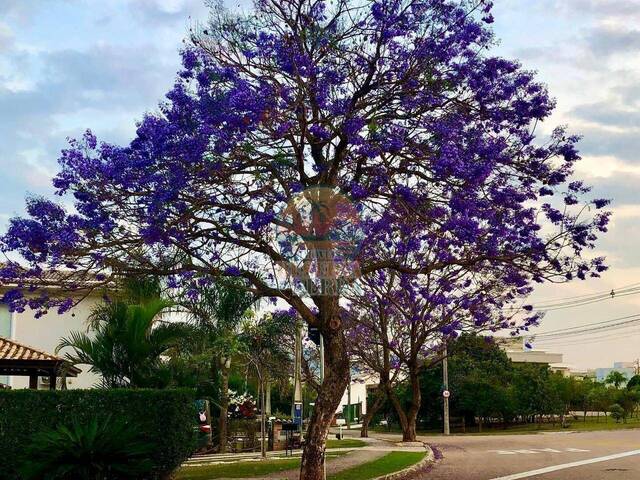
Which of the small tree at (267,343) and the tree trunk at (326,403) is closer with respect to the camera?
the tree trunk at (326,403)

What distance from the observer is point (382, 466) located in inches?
789

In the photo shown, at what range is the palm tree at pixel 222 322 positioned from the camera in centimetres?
2370

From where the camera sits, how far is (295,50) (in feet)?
47.2

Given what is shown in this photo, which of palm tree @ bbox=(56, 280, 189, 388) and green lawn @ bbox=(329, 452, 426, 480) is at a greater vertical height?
palm tree @ bbox=(56, 280, 189, 388)

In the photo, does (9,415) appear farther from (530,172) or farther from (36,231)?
(530,172)

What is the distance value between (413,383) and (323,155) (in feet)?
70.0

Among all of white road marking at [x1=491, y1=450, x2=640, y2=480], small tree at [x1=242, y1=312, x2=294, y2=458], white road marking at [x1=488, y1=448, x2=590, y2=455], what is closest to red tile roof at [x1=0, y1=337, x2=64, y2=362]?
small tree at [x1=242, y1=312, x2=294, y2=458]

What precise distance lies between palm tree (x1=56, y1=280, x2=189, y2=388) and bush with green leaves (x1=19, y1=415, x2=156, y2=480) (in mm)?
2942

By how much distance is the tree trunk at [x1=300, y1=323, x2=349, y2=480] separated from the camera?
14305 mm

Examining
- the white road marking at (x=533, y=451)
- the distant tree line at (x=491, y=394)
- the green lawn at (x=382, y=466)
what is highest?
the distant tree line at (x=491, y=394)

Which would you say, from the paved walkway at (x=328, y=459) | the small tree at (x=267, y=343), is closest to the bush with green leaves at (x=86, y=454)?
the paved walkway at (x=328, y=459)

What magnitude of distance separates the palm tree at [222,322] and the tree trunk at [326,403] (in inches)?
349

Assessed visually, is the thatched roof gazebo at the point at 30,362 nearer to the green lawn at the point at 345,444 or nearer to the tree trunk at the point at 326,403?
the tree trunk at the point at 326,403

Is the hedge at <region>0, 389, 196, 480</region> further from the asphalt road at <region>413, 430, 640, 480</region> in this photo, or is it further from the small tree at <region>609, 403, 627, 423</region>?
the small tree at <region>609, 403, 627, 423</region>
